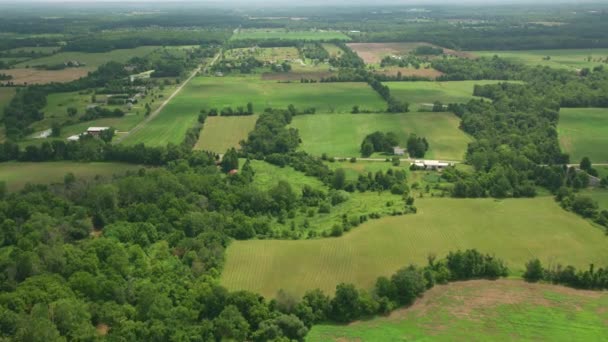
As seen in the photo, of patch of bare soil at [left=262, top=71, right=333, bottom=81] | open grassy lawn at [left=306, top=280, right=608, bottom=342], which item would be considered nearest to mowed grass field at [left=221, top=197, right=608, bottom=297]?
open grassy lawn at [left=306, top=280, right=608, bottom=342]

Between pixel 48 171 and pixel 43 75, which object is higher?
pixel 43 75

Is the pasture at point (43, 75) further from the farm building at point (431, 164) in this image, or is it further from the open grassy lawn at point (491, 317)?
the open grassy lawn at point (491, 317)

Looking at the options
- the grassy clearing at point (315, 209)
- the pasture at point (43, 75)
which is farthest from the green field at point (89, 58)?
the grassy clearing at point (315, 209)

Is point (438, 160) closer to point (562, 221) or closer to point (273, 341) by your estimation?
point (562, 221)

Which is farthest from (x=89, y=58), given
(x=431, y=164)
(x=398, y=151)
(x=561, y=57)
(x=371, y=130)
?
(x=561, y=57)

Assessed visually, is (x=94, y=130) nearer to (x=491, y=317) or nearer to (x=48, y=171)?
(x=48, y=171)

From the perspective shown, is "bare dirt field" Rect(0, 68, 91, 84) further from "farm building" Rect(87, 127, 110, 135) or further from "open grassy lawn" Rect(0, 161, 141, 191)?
"open grassy lawn" Rect(0, 161, 141, 191)

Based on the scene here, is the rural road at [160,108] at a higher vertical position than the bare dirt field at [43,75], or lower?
lower
